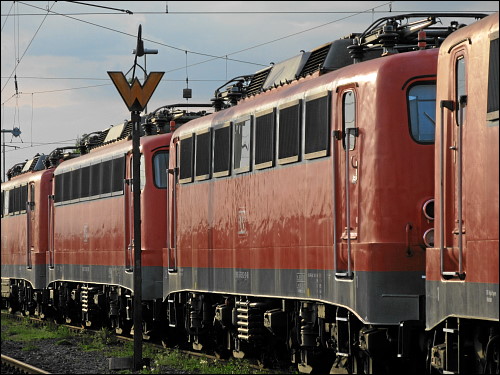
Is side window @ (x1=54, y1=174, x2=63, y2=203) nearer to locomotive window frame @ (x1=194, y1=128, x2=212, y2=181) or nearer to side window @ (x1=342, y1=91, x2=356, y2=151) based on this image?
locomotive window frame @ (x1=194, y1=128, x2=212, y2=181)

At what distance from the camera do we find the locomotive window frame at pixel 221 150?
18609 millimetres

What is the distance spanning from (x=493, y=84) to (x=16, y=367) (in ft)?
41.9

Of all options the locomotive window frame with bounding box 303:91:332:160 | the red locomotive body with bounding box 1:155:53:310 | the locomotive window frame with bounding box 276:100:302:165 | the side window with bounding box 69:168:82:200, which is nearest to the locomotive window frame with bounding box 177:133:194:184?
the locomotive window frame with bounding box 276:100:302:165

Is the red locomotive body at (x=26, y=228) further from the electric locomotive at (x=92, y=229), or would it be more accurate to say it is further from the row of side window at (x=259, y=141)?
the row of side window at (x=259, y=141)

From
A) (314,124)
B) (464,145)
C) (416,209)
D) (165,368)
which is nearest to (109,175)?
(165,368)

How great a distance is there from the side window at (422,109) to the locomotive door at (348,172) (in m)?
0.73

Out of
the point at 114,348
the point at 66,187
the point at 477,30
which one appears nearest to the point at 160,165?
the point at 114,348

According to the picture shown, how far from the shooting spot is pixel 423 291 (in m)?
13.0

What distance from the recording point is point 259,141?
17094mm

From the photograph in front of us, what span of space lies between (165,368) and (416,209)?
279 inches

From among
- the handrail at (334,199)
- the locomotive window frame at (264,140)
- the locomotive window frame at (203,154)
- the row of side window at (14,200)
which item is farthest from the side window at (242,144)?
the row of side window at (14,200)

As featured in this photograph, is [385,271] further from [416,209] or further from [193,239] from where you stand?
[193,239]

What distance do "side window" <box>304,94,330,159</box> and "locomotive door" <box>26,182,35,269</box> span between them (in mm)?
21387

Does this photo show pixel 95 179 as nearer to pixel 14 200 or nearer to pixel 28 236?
pixel 28 236
